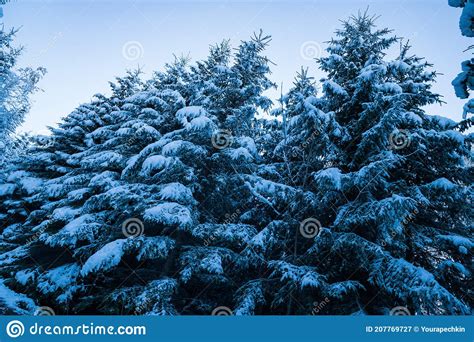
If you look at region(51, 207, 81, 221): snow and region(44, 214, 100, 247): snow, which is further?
region(51, 207, 81, 221): snow

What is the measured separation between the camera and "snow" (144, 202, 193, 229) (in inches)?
275

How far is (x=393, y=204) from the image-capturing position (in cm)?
626

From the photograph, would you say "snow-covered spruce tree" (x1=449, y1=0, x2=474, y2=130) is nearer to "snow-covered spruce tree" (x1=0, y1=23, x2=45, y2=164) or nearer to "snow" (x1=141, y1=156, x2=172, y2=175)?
"snow" (x1=141, y1=156, x2=172, y2=175)

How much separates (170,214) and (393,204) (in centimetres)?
528

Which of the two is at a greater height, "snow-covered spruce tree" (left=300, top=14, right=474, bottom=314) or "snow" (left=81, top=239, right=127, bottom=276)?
"snow-covered spruce tree" (left=300, top=14, right=474, bottom=314)

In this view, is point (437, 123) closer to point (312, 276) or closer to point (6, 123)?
point (312, 276)

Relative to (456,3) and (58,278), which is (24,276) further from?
(456,3)

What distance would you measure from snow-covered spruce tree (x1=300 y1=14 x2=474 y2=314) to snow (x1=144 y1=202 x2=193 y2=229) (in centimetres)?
338

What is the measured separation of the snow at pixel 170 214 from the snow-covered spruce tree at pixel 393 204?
3.38 m

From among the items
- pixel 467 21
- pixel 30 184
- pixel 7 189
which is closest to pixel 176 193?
pixel 467 21

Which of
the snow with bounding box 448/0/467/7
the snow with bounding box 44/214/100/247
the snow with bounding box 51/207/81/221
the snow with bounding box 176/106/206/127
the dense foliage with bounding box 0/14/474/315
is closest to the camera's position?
the snow with bounding box 448/0/467/7

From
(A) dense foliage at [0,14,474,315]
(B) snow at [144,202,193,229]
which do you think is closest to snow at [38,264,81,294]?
(A) dense foliage at [0,14,474,315]

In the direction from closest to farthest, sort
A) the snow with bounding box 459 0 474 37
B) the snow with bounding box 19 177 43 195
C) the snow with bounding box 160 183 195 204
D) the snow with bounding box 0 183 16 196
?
the snow with bounding box 459 0 474 37, the snow with bounding box 160 183 195 204, the snow with bounding box 19 177 43 195, the snow with bounding box 0 183 16 196

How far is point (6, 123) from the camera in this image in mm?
18172
